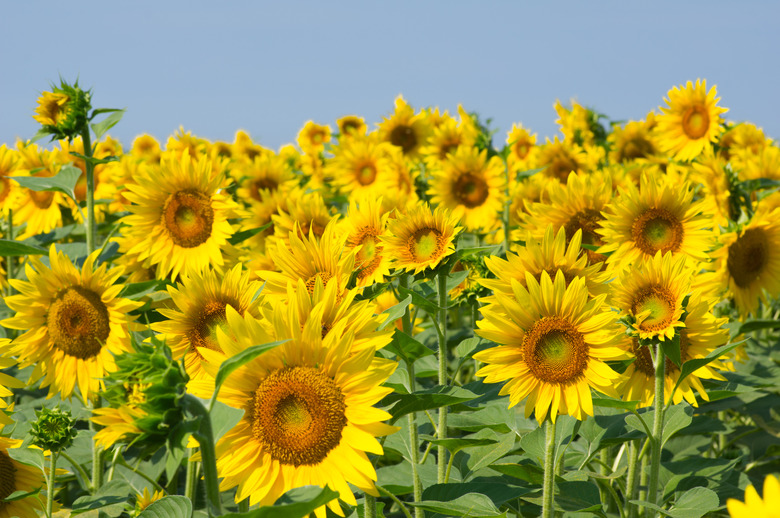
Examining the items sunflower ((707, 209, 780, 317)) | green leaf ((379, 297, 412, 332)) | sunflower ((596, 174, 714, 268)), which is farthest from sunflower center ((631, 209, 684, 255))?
green leaf ((379, 297, 412, 332))

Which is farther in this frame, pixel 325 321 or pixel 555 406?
pixel 555 406

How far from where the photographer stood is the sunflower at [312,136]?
10.9 meters

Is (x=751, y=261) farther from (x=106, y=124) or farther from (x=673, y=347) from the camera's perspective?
(x=106, y=124)

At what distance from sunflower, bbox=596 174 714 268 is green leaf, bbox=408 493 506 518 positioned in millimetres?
1787

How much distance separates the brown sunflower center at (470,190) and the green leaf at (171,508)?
13.2ft

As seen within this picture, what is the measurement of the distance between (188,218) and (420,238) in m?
A: 1.60

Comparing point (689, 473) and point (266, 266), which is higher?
point (266, 266)

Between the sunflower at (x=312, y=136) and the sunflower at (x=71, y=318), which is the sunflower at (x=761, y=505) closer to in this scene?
the sunflower at (x=71, y=318)

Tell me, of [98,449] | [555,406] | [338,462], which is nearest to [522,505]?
[555,406]

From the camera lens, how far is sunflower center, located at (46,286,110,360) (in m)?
3.46

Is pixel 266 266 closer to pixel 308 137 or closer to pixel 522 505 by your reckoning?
pixel 522 505

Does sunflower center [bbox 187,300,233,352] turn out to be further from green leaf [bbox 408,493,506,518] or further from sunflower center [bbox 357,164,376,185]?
sunflower center [bbox 357,164,376,185]

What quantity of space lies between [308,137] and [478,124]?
4.34 m

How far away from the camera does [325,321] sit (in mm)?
2244
